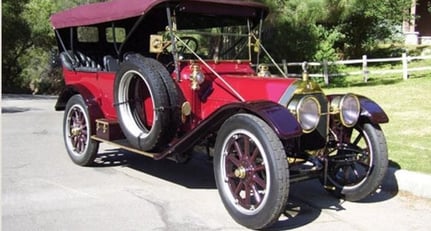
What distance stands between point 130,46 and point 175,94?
198 centimetres

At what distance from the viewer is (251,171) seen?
5359 millimetres

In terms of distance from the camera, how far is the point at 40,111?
15.2m

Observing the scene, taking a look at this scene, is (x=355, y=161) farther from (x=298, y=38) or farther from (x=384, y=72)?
(x=298, y=38)

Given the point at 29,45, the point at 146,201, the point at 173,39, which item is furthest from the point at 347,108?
the point at 29,45

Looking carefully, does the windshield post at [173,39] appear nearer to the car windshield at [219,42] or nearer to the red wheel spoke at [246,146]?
the car windshield at [219,42]

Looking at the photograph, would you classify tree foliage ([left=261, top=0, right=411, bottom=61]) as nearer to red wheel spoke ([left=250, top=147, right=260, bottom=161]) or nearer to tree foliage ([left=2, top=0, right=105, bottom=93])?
tree foliage ([left=2, top=0, right=105, bottom=93])

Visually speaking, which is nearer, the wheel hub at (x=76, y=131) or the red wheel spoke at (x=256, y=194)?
the red wheel spoke at (x=256, y=194)

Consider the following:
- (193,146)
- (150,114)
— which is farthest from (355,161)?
(150,114)

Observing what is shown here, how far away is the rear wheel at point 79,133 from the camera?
7738 millimetres

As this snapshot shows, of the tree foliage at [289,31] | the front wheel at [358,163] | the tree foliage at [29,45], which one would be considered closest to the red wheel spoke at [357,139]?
the front wheel at [358,163]

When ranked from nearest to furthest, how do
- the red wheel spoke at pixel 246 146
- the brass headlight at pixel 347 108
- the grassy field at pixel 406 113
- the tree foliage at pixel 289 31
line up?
the red wheel spoke at pixel 246 146
the brass headlight at pixel 347 108
the grassy field at pixel 406 113
the tree foliage at pixel 289 31

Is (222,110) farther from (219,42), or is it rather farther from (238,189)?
(219,42)

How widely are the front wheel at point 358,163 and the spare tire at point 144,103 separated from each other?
69.3 inches

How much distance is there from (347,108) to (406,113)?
6.38m
